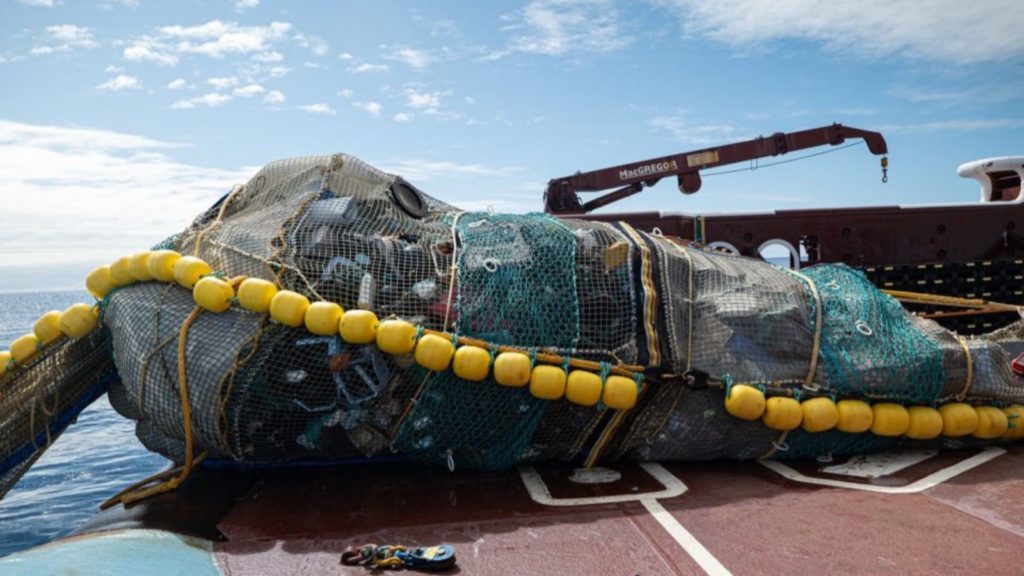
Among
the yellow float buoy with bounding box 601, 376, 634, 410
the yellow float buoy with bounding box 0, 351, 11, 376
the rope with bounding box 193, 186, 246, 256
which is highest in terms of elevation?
the rope with bounding box 193, 186, 246, 256

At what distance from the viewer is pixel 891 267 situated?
1001 cm

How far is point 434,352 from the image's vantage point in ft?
12.2

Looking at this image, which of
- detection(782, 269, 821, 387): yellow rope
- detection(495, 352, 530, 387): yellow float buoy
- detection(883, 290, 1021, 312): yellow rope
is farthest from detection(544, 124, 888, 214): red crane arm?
detection(495, 352, 530, 387): yellow float buoy

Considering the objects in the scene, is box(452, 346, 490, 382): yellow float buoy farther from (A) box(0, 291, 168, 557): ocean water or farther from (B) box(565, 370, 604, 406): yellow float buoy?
(A) box(0, 291, 168, 557): ocean water

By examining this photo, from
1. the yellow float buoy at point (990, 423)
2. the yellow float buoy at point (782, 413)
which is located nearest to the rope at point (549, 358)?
the yellow float buoy at point (782, 413)

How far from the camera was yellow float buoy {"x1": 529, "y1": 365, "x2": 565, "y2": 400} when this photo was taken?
382 centimetres

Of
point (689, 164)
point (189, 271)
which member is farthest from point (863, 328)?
point (689, 164)

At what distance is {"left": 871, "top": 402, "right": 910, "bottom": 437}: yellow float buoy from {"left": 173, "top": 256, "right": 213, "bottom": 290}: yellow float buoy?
13.6 feet

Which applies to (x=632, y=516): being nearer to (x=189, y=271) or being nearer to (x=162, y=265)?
(x=189, y=271)

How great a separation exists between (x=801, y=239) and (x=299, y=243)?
8161 mm

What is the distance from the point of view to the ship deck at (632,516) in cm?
299

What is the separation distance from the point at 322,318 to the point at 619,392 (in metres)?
1.72

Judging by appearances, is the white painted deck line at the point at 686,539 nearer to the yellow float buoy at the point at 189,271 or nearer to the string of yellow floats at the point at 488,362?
the string of yellow floats at the point at 488,362

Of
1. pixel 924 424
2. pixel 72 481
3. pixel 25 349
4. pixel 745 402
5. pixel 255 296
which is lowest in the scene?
pixel 72 481
